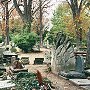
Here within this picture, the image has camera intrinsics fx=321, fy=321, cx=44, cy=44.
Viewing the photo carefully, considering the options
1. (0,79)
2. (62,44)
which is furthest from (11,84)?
(62,44)

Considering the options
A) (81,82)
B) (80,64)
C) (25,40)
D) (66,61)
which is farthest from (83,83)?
(25,40)

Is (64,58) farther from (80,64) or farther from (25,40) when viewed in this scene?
(25,40)

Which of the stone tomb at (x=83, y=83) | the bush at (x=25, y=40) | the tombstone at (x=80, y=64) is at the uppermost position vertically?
the bush at (x=25, y=40)

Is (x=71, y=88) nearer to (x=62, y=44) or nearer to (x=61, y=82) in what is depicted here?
(x=61, y=82)

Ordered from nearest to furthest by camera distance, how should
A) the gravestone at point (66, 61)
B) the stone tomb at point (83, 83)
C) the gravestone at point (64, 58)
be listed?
the stone tomb at point (83, 83)
the gravestone at point (66, 61)
the gravestone at point (64, 58)

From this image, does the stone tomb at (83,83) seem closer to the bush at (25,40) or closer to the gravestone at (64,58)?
the gravestone at (64,58)

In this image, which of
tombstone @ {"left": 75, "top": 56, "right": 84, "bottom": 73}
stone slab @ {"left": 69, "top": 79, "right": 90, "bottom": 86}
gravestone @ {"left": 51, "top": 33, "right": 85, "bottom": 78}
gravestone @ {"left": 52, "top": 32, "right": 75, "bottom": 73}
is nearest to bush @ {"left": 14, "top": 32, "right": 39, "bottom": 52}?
gravestone @ {"left": 51, "top": 33, "right": 85, "bottom": 78}

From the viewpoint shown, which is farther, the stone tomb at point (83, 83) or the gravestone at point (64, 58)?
the gravestone at point (64, 58)

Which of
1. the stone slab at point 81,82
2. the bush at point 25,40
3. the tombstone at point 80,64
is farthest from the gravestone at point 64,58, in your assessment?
the bush at point 25,40

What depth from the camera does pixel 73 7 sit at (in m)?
29.4

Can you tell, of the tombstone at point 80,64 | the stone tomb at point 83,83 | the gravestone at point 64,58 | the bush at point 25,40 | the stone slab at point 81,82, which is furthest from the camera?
the bush at point 25,40

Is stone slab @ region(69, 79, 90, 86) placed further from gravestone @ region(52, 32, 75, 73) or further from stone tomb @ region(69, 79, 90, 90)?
gravestone @ region(52, 32, 75, 73)

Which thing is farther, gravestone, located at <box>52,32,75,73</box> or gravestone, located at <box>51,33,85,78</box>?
gravestone, located at <box>52,32,75,73</box>

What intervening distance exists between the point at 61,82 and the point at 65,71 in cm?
154
